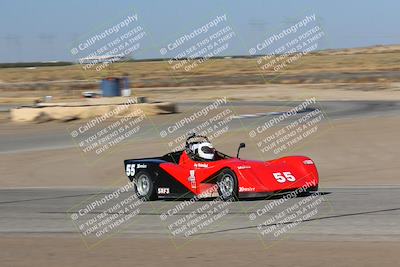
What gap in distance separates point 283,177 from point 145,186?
8.55 feet

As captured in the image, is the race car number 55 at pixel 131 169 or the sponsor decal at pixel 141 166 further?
the race car number 55 at pixel 131 169

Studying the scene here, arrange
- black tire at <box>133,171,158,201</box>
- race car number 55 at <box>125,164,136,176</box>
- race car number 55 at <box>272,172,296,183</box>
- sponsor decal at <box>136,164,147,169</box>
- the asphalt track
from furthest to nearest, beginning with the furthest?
race car number 55 at <box>125,164,136,176</box> < sponsor decal at <box>136,164,147,169</box> < black tire at <box>133,171,158,201</box> < race car number 55 at <box>272,172,296,183</box> < the asphalt track

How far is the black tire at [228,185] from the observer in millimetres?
13484

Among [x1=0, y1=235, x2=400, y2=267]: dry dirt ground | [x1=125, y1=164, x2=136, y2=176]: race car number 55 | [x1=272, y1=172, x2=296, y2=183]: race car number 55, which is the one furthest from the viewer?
[x1=125, y1=164, x2=136, y2=176]: race car number 55

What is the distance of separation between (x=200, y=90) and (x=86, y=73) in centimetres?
5395

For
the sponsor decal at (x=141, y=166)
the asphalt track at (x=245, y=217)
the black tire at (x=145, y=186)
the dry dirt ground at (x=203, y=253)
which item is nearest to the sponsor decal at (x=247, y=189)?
the asphalt track at (x=245, y=217)

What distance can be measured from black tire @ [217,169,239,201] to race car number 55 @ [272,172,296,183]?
64cm

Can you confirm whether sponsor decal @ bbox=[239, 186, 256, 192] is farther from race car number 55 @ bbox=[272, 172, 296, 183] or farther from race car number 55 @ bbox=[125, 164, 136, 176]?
race car number 55 @ bbox=[125, 164, 136, 176]

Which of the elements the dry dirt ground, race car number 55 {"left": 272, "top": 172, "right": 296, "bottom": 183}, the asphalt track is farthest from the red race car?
the dry dirt ground

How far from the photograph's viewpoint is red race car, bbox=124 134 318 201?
530 inches

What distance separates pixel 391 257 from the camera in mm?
8531

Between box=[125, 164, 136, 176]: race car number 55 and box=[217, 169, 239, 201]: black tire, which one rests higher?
box=[125, 164, 136, 176]: race car number 55

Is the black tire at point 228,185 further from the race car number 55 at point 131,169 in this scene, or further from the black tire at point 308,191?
the race car number 55 at point 131,169

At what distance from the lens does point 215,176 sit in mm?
13797
